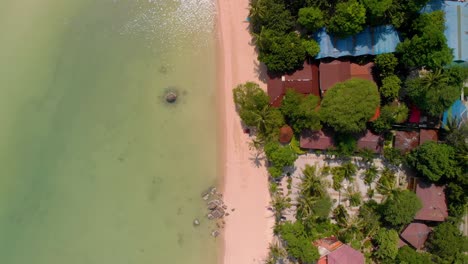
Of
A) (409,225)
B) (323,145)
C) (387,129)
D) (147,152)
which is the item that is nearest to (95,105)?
(147,152)

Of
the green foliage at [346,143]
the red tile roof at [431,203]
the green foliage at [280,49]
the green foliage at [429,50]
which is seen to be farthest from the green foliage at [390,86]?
the red tile roof at [431,203]

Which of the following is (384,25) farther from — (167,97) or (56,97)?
(56,97)

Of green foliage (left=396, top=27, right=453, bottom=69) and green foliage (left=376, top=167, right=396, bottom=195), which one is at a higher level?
green foliage (left=396, top=27, right=453, bottom=69)

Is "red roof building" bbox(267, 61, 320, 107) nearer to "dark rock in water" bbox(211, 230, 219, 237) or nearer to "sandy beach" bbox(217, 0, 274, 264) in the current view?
"sandy beach" bbox(217, 0, 274, 264)

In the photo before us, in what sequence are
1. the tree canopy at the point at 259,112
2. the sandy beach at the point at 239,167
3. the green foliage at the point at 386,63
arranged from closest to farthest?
the green foliage at the point at 386,63 < the tree canopy at the point at 259,112 < the sandy beach at the point at 239,167

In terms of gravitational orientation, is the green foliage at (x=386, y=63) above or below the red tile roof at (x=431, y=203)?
above

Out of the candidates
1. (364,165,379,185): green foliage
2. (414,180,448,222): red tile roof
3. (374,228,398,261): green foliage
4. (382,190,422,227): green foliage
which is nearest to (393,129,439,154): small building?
(364,165,379,185): green foliage

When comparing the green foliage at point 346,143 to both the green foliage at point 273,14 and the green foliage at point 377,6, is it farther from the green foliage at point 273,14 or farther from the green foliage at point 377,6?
the green foliage at point 273,14
